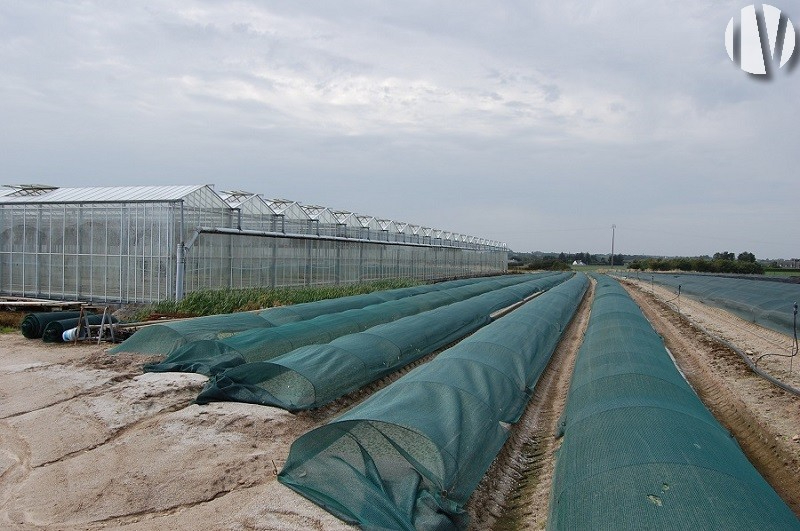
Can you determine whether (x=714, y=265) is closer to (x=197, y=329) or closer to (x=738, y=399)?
(x=738, y=399)

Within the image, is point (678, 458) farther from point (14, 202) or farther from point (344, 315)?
point (14, 202)

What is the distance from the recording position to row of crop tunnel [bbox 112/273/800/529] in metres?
4.46

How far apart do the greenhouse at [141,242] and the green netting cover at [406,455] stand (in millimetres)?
13849

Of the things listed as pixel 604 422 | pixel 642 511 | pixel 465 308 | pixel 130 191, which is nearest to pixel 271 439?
pixel 604 422

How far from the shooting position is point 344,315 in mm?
15141

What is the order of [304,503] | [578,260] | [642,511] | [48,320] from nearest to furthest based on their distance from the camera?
[642,511] < [304,503] < [48,320] < [578,260]

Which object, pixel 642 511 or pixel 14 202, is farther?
pixel 14 202

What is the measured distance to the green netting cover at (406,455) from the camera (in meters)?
5.57

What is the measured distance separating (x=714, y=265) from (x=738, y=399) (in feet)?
247

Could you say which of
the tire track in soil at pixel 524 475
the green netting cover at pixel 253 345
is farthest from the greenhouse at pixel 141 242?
the tire track in soil at pixel 524 475

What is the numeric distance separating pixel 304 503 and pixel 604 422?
10.5 feet

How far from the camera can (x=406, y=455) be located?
19.7 ft

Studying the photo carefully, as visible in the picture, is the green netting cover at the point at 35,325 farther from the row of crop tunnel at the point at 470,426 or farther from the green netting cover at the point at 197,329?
the row of crop tunnel at the point at 470,426

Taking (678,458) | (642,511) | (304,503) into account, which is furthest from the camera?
(304,503)
